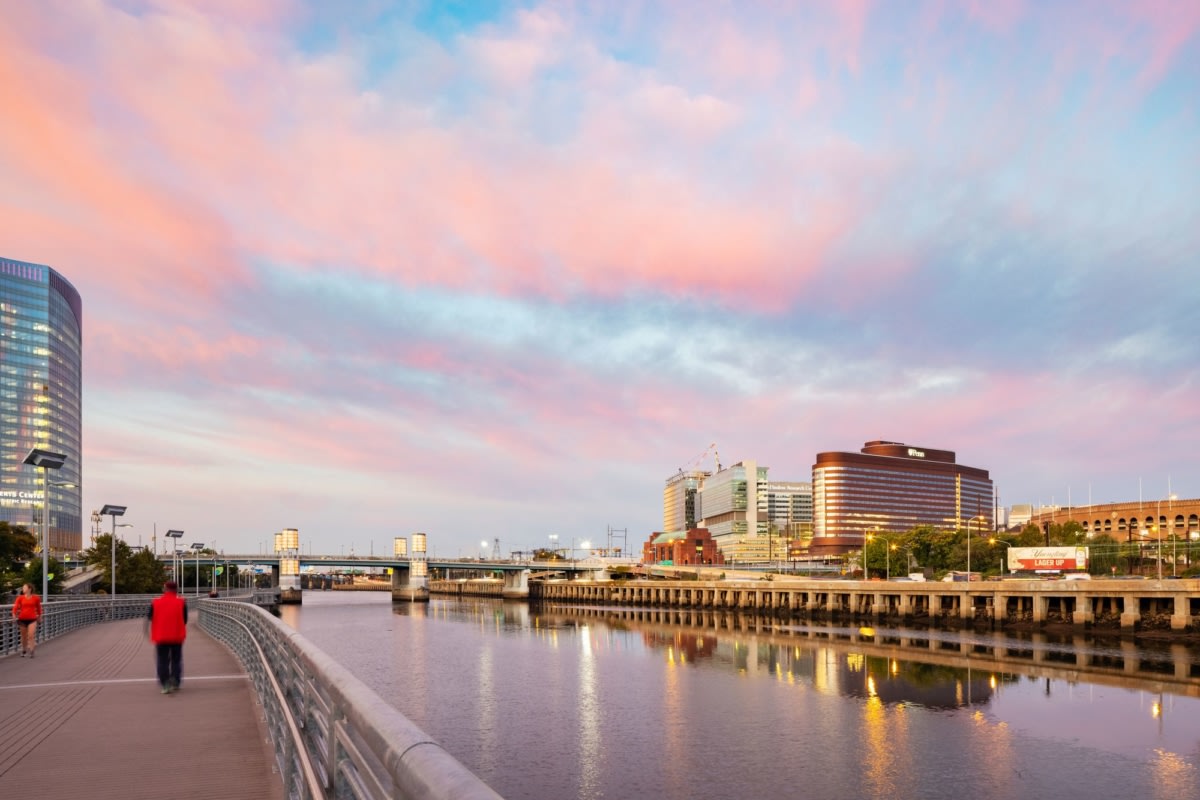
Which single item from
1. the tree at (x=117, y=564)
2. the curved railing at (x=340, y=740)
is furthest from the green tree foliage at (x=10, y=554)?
the curved railing at (x=340, y=740)

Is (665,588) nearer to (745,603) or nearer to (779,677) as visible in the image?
(745,603)

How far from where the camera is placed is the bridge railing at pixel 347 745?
13.3 ft

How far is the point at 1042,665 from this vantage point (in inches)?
2188

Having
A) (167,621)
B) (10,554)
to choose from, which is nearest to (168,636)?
(167,621)

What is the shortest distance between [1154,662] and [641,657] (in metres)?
33.2

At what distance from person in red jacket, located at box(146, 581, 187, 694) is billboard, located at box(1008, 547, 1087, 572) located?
11171 cm

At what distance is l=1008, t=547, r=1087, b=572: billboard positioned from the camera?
11206 centimetres

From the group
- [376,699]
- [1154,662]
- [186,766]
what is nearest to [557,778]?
[186,766]

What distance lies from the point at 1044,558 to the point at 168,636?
382 ft

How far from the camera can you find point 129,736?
1509 cm

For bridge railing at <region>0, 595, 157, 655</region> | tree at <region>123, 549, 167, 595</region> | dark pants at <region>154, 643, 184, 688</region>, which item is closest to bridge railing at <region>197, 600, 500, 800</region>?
dark pants at <region>154, 643, 184, 688</region>

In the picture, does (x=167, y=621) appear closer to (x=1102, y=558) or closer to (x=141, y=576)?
(x=141, y=576)

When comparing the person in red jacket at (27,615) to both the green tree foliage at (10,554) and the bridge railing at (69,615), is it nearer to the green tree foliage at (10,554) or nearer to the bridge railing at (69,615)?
the bridge railing at (69,615)

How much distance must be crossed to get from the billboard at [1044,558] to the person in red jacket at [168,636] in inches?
4398
